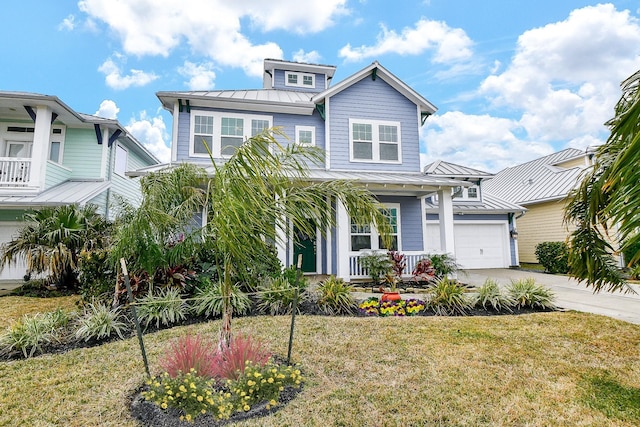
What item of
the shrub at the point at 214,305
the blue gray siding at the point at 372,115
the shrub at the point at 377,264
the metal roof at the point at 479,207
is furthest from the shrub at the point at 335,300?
the metal roof at the point at 479,207

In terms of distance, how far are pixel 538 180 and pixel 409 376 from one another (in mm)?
18346

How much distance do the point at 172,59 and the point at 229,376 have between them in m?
18.2

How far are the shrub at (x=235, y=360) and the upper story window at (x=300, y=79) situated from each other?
12944mm

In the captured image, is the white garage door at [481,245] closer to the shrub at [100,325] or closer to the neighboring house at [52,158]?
the shrub at [100,325]

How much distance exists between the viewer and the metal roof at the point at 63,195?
976cm

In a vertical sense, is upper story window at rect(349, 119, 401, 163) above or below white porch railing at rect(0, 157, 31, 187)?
above

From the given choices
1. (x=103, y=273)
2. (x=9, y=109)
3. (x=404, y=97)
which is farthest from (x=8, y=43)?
(x=404, y=97)

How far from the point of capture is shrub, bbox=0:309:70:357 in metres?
4.62

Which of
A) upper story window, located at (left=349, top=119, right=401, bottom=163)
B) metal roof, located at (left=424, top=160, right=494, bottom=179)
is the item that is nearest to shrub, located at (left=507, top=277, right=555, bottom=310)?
upper story window, located at (left=349, top=119, right=401, bottom=163)

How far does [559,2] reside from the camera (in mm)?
9719

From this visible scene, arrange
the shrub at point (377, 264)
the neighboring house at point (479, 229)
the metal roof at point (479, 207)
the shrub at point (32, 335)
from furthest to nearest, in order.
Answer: the neighboring house at point (479, 229) < the metal roof at point (479, 207) < the shrub at point (377, 264) < the shrub at point (32, 335)

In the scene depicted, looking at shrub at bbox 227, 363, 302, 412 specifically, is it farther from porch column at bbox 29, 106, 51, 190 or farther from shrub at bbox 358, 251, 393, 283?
porch column at bbox 29, 106, 51, 190

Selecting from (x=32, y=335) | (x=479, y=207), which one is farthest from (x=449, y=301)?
(x=479, y=207)

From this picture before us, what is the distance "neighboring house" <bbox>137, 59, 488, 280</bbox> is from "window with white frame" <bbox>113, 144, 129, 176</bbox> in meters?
4.74
